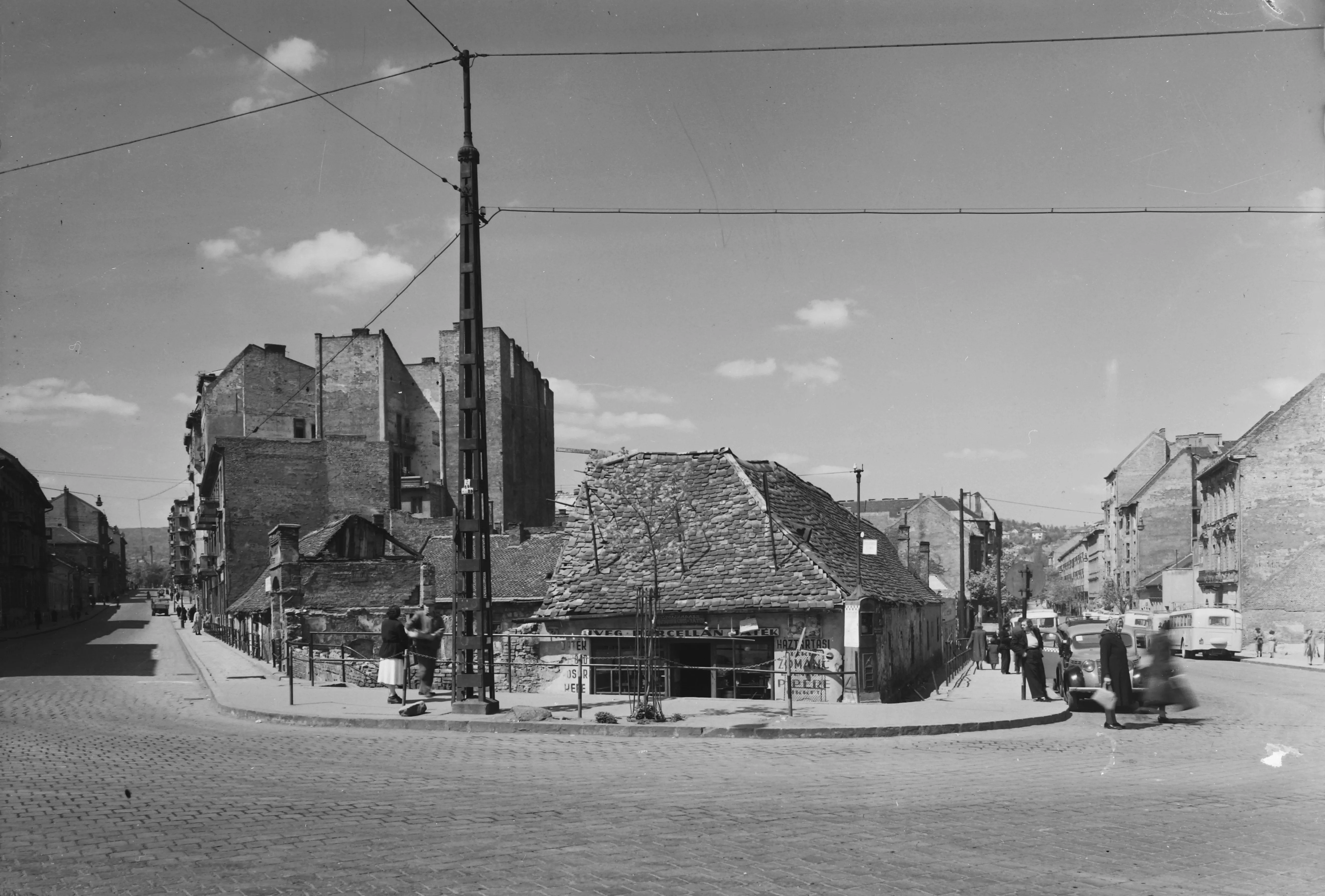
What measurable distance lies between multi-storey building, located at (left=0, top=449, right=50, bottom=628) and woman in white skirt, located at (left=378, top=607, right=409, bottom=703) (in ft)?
138

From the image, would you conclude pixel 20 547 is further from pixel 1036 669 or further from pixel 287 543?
pixel 1036 669

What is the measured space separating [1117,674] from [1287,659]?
2790 centimetres

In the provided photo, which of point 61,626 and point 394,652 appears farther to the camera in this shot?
point 61,626

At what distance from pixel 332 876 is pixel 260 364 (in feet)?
219

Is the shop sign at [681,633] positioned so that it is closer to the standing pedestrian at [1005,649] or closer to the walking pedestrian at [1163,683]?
the walking pedestrian at [1163,683]

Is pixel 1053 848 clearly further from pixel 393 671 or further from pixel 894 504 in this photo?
pixel 894 504

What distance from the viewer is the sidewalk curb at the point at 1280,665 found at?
1277 inches

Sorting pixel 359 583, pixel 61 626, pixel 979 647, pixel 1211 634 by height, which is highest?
pixel 359 583

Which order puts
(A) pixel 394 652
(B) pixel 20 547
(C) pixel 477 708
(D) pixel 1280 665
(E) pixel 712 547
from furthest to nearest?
(B) pixel 20 547 < (D) pixel 1280 665 < (E) pixel 712 547 < (A) pixel 394 652 < (C) pixel 477 708

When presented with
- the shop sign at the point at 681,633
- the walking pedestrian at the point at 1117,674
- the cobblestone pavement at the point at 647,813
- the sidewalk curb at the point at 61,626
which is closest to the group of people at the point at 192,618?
the sidewalk curb at the point at 61,626

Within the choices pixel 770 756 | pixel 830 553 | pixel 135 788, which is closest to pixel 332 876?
pixel 135 788

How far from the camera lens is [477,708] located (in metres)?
15.6

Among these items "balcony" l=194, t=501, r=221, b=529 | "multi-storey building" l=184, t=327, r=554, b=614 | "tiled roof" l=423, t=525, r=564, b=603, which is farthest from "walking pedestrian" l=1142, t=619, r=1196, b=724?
"balcony" l=194, t=501, r=221, b=529

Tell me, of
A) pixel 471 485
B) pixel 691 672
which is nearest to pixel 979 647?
pixel 691 672
